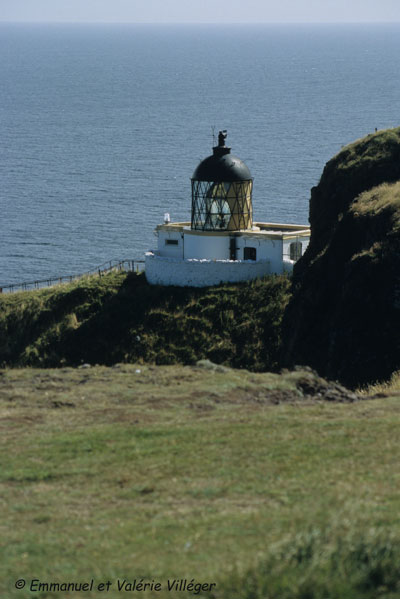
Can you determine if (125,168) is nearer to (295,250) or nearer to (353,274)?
(295,250)

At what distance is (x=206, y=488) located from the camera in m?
14.9

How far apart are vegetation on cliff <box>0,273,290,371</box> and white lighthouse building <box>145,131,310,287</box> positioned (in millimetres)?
1167

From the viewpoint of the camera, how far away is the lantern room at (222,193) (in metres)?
51.8

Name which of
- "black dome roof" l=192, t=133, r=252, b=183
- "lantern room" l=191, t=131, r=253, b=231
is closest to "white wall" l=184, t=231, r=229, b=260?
"lantern room" l=191, t=131, r=253, b=231

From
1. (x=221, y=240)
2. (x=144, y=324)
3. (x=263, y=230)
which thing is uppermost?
(x=263, y=230)

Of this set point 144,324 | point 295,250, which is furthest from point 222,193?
point 144,324

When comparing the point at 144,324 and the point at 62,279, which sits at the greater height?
the point at 62,279

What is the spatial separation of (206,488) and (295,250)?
1370 inches

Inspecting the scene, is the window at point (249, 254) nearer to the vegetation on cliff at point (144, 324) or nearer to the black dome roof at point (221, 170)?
the vegetation on cliff at point (144, 324)

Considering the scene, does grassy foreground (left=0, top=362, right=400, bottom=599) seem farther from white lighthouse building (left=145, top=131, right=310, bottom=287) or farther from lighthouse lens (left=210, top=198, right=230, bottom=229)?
lighthouse lens (left=210, top=198, right=230, bottom=229)

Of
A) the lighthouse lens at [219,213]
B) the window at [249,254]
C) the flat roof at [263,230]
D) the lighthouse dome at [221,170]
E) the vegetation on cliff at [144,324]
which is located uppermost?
the lighthouse dome at [221,170]

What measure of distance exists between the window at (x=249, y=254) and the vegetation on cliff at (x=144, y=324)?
11.7 ft

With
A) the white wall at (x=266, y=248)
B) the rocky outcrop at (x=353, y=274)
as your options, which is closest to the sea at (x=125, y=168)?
the white wall at (x=266, y=248)

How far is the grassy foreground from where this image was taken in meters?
10.5
